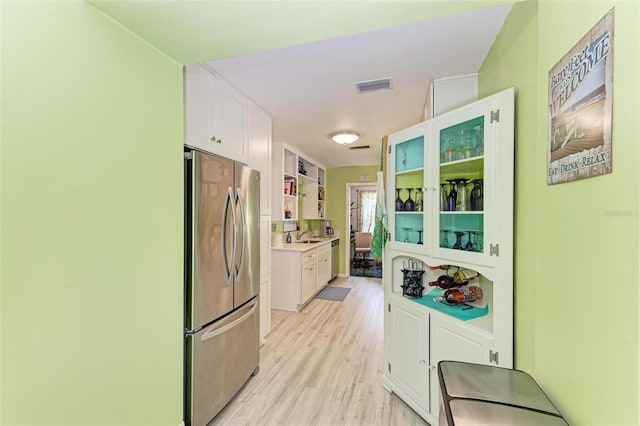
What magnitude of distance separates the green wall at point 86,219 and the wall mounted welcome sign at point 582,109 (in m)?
1.75

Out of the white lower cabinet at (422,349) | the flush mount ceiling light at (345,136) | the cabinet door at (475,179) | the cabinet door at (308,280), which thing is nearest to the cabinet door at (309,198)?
the cabinet door at (308,280)

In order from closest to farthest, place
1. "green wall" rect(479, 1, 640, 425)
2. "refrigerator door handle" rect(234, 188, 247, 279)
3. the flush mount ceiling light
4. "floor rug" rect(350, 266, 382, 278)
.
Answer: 1. "green wall" rect(479, 1, 640, 425)
2. "refrigerator door handle" rect(234, 188, 247, 279)
3. the flush mount ceiling light
4. "floor rug" rect(350, 266, 382, 278)

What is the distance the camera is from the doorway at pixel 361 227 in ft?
20.6

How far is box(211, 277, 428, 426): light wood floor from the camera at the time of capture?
191cm

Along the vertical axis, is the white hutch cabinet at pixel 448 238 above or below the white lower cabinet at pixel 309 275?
above

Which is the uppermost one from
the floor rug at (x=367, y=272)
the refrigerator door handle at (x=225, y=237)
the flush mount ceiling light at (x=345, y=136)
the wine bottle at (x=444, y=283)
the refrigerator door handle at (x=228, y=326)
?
the flush mount ceiling light at (x=345, y=136)

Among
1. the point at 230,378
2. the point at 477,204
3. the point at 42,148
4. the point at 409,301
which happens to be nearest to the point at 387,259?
the point at 409,301

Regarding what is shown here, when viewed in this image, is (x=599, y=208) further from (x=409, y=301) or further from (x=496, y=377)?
(x=409, y=301)

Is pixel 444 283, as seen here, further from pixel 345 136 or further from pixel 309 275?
pixel 309 275

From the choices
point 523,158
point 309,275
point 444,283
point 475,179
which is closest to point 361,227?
point 309,275

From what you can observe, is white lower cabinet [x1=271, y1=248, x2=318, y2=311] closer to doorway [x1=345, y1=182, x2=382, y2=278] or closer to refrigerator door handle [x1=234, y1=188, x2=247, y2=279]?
refrigerator door handle [x1=234, y1=188, x2=247, y2=279]

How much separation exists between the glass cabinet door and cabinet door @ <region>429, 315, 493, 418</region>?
0.43 meters

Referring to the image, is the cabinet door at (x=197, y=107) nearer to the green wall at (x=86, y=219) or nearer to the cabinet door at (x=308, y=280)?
the green wall at (x=86, y=219)

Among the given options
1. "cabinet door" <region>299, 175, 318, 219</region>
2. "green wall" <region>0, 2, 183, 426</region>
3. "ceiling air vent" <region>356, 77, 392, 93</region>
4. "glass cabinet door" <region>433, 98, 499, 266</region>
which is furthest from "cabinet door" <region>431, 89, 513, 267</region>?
"cabinet door" <region>299, 175, 318, 219</region>
